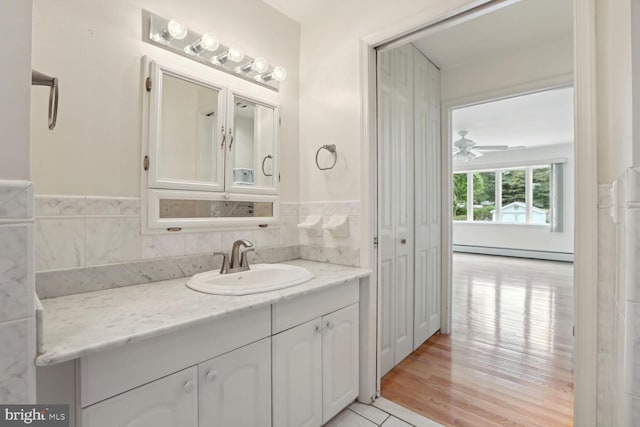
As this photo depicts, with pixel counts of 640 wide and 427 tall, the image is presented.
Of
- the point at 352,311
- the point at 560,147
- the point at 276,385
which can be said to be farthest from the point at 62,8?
the point at 560,147

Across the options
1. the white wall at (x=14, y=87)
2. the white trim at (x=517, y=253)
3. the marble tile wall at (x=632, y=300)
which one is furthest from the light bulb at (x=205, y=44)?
the white trim at (x=517, y=253)

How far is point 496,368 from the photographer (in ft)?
7.14

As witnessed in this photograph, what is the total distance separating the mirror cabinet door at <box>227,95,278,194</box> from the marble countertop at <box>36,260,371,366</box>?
0.70 m

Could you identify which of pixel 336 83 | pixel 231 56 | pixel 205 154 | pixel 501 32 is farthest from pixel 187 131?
pixel 501 32

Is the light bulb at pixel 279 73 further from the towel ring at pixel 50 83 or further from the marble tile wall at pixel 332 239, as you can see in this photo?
the towel ring at pixel 50 83

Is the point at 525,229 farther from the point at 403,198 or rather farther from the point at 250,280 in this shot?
the point at 250,280

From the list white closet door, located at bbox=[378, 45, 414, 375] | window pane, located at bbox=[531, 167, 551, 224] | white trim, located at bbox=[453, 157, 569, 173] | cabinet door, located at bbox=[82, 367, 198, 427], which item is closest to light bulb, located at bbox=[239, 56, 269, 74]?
white closet door, located at bbox=[378, 45, 414, 375]

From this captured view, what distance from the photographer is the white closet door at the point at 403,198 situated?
222cm

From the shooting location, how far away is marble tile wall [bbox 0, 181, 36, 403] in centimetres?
71

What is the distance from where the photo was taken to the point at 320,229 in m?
2.01

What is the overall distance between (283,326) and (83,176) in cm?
107

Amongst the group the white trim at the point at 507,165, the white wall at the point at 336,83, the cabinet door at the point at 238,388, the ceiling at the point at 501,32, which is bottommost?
the cabinet door at the point at 238,388

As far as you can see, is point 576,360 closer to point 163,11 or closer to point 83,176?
point 83,176

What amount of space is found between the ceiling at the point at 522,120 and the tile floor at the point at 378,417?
8.94ft
